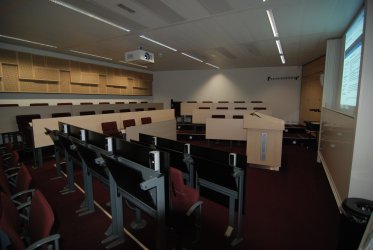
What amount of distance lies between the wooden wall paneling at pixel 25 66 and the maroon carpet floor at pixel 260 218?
14.2 ft

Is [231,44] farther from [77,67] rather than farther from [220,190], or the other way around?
[77,67]

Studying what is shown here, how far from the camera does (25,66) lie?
251 inches

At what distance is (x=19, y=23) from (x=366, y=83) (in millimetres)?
6314

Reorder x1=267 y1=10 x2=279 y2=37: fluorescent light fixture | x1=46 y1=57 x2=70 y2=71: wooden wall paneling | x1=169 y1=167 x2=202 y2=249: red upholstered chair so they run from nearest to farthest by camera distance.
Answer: x1=169 y1=167 x2=202 y2=249: red upholstered chair < x1=267 y1=10 x2=279 y2=37: fluorescent light fixture < x1=46 y1=57 x2=70 y2=71: wooden wall paneling

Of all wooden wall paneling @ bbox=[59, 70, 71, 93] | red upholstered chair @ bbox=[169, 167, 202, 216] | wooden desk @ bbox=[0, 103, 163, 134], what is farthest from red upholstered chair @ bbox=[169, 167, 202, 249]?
wooden wall paneling @ bbox=[59, 70, 71, 93]

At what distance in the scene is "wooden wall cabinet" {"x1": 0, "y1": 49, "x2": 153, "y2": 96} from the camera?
6086 mm

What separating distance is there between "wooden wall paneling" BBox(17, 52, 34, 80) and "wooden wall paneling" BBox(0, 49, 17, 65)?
13 centimetres

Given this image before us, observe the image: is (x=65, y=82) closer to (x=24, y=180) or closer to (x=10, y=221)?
(x=24, y=180)

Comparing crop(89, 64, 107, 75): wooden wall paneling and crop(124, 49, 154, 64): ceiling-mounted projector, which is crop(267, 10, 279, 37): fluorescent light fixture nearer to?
crop(124, 49, 154, 64): ceiling-mounted projector

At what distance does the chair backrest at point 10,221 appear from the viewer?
1104 mm

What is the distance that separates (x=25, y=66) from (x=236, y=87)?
912 centimetres

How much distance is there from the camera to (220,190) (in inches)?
82.4

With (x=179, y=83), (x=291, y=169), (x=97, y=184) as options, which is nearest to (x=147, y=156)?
(x=97, y=184)

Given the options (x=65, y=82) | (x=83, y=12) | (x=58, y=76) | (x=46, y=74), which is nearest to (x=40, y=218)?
(x=83, y=12)
